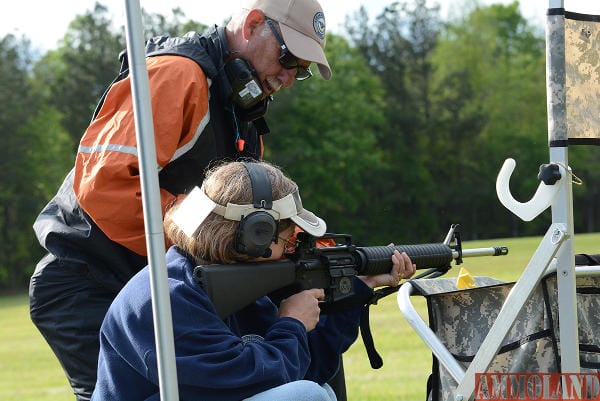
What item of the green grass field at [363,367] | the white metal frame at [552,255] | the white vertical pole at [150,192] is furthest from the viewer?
the green grass field at [363,367]

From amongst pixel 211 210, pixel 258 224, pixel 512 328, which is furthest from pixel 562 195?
pixel 211 210

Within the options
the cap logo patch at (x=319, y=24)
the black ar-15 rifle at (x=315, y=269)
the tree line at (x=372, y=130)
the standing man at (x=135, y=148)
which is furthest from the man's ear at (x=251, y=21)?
the tree line at (x=372, y=130)

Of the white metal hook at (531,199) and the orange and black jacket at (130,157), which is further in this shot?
the orange and black jacket at (130,157)

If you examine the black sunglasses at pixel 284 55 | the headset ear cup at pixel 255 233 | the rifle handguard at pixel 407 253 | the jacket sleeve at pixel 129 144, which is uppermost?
the black sunglasses at pixel 284 55

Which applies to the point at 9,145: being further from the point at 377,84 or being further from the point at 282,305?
the point at 282,305

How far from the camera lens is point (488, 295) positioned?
11.1 ft

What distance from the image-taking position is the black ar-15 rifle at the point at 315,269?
9.11ft

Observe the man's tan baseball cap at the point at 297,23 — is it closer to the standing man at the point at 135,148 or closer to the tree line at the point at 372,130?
the standing man at the point at 135,148

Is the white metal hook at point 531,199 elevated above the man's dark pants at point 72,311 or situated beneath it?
elevated above

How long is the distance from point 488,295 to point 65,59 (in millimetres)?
A: 48078

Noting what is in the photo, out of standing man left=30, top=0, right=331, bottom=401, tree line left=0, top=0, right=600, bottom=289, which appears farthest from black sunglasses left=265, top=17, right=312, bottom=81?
tree line left=0, top=0, right=600, bottom=289

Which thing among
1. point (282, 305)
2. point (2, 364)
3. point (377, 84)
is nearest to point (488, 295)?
point (282, 305)

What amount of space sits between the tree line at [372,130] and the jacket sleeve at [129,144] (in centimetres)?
4054

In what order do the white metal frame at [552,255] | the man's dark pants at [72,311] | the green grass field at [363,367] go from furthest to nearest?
the green grass field at [363,367] → the man's dark pants at [72,311] → the white metal frame at [552,255]
